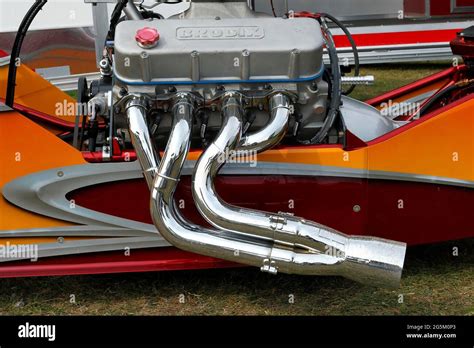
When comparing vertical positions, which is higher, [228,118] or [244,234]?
[228,118]

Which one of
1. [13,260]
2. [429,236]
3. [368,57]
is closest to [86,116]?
[13,260]

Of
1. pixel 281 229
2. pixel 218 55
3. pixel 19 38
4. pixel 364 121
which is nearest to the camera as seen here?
pixel 281 229

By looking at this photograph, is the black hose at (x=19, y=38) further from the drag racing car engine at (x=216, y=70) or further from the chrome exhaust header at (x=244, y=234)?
the chrome exhaust header at (x=244, y=234)

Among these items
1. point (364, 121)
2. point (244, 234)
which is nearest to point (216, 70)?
point (244, 234)

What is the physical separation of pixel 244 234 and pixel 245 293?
49 cm

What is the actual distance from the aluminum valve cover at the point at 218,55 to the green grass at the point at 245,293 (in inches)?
38.7

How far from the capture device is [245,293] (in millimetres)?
3029

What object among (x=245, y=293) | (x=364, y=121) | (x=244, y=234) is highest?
(x=364, y=121)

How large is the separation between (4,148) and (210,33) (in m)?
1.01

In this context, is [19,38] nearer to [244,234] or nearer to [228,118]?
[228,118]

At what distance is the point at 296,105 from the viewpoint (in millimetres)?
2877

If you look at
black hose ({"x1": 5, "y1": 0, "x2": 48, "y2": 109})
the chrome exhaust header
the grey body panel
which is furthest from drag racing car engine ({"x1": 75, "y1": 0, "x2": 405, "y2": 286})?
black hose ({"x1": 5, "y1": 0, "x2": 48, "y2": 109})

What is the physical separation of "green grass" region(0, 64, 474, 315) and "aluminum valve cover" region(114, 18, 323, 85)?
3.23 ft
